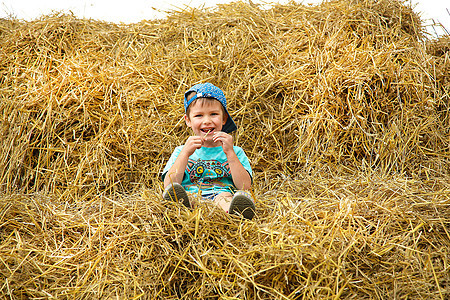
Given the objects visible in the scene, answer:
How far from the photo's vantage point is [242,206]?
2.08m

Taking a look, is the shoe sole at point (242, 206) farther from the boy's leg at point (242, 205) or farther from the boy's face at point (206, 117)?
the boy's face at point (206, 117)

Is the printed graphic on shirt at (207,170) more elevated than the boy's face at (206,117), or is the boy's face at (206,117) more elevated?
the boy's face at (206,117)

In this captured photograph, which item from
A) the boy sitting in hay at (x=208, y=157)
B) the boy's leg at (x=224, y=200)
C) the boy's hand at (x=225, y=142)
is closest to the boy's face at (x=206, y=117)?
the boy sitting in hay at (x=208, y=157)

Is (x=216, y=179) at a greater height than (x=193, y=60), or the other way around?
(x=193, y=60)

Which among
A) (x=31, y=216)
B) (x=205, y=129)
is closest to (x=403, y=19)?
(x=205, y=129)

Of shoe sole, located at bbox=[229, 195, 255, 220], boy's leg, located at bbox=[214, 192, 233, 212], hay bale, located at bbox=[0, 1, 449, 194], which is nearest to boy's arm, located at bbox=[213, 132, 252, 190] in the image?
boy's leg, located at bbox=[214, 192, 233, 212]

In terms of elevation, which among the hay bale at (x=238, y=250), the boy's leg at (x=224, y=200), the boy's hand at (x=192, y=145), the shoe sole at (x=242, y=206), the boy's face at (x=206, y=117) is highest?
the boy's face at (x=206, y=117)

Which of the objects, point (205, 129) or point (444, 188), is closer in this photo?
point (444, 188)

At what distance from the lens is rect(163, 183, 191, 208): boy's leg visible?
2.06 m

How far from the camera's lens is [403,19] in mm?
3303

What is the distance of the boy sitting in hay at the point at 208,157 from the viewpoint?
2.44 m

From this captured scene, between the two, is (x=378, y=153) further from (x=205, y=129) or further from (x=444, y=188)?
(x=205, y=129)

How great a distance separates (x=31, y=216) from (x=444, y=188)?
2465 millimetres

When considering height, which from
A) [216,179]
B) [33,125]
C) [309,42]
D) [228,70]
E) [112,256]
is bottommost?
[112,256]
